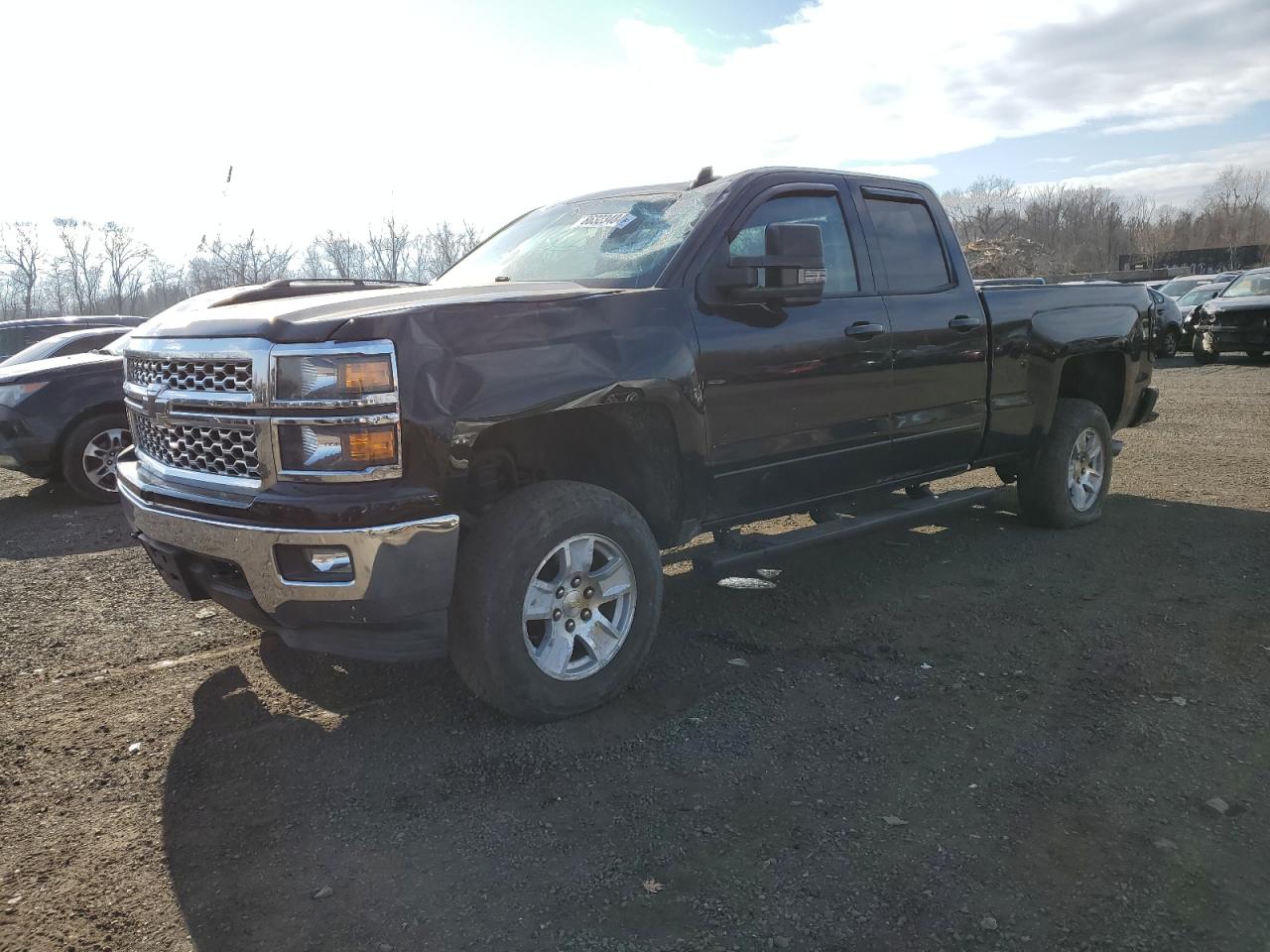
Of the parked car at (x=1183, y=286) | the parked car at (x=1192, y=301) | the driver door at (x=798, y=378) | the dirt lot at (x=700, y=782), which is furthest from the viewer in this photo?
the parked car at (x=1183, y=286)

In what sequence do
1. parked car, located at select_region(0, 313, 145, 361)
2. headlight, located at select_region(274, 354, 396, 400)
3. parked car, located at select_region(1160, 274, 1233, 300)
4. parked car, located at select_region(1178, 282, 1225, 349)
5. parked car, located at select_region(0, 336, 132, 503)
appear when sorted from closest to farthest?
headlight, located at select_region(274, 354, 396, 400), parked car, located at select_region(0, 336, 132, 503), parked car, located at select_region(0, 313, 145, 361), parked car, located at select_region(1178, 282, 1225, 349), parked car, located at select_region(1160, 274, 1233, 300)

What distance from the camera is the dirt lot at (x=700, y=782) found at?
2523 mm

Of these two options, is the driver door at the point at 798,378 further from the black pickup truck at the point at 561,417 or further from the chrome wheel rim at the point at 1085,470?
the chrome wheel rim at the point at 1085,470

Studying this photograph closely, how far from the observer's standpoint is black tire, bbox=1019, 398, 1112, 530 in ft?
20.1

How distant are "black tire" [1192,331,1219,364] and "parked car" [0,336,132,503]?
736 inches

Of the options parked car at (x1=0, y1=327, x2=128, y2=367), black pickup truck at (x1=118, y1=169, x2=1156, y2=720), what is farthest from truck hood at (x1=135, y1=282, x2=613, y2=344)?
parked car at (x1=0, y1=327, x2=128, y2=367)

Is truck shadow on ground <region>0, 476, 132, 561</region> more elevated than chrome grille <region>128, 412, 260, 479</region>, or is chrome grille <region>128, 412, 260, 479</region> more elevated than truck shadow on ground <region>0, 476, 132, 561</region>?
chrome grille <region>128, 412, 260, 479</region>

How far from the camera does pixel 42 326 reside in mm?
12523

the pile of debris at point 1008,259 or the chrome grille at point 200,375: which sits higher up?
the pile of debris at point 1008,259

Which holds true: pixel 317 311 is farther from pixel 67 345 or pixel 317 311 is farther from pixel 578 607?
pixel 67 345

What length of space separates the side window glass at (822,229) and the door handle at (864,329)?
0.19m

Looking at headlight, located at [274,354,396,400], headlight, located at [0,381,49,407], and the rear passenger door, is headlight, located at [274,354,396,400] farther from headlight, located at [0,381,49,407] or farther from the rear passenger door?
headlight, located at [0,381,49,407]

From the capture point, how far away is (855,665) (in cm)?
418

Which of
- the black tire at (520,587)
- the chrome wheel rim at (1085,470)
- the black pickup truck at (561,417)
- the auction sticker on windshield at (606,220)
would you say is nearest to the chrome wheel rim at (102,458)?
the black pickup truck at (561,417)
